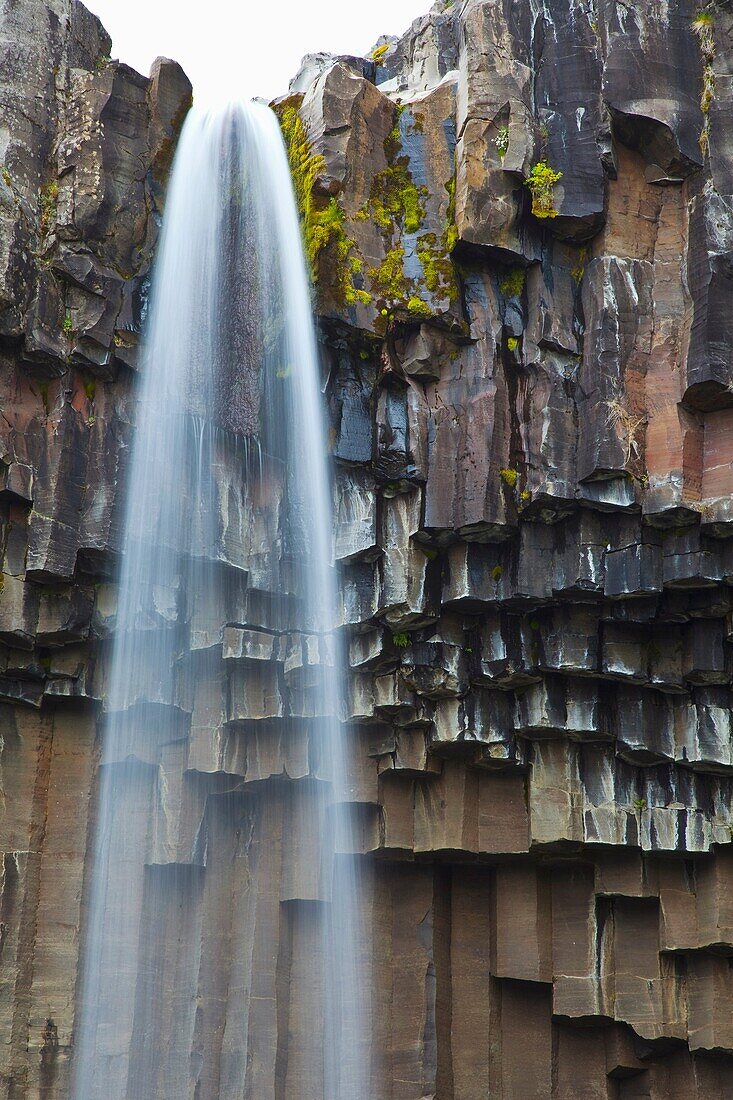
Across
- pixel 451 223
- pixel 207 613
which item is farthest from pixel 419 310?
pixel 207 613

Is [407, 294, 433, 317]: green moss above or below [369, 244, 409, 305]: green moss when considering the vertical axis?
below

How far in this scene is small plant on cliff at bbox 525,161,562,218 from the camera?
45.5 ft

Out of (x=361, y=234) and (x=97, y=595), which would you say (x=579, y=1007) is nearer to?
(x=97, y=595)

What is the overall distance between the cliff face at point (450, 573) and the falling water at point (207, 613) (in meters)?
0.11

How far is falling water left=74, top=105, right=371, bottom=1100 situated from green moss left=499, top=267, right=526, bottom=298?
7.70ft

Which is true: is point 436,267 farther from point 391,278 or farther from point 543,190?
point 543,190

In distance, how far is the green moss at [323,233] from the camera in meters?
14.1

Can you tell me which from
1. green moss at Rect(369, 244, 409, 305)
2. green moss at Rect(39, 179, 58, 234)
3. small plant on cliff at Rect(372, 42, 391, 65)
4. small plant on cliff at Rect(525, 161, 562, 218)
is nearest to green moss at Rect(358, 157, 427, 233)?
green moss at Rect(369, 244, 409, 305)

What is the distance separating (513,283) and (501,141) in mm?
1621

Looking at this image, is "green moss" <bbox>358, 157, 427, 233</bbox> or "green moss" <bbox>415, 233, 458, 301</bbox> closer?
"green moss" <bbox>415, 233, 458, 301</bbox>

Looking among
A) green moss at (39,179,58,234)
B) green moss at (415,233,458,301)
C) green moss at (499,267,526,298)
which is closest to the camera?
green moss at (415,233,458,301)

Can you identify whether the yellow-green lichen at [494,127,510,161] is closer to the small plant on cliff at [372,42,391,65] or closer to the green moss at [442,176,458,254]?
the green moss at [442,176,458,254]

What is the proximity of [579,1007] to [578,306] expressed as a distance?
826cm

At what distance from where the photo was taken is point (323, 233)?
46.8ft
